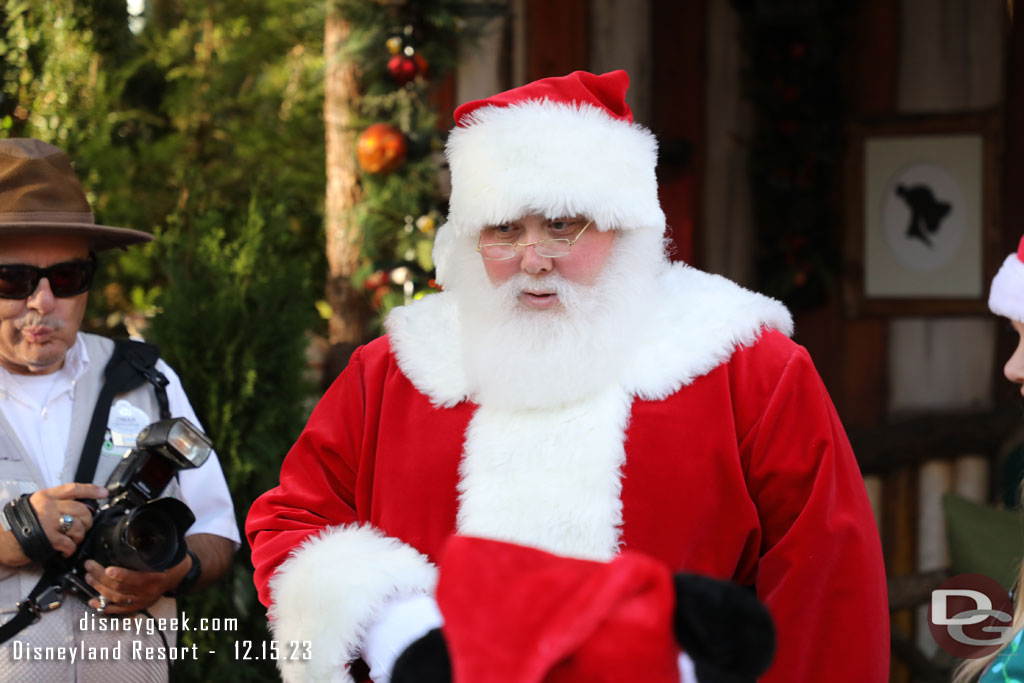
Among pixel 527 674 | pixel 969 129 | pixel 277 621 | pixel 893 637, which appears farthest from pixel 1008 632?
pixel 969 129

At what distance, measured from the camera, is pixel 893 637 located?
3869 mm

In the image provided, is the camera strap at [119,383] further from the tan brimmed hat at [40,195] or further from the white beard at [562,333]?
the white beard at [562,333]

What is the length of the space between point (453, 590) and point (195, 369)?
Answer: 2.42 m

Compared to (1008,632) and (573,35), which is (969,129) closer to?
(573,35)

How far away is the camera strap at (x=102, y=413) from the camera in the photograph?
7.38 ft

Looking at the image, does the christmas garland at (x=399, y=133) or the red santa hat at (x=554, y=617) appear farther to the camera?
the christmas garland at (x=399, y=133)

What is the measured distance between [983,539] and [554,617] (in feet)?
9.03

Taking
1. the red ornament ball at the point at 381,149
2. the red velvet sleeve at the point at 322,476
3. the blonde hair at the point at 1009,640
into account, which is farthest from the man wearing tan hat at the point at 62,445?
the blonde hair at the point at 1009,640

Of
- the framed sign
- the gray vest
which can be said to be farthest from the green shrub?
the framed sign

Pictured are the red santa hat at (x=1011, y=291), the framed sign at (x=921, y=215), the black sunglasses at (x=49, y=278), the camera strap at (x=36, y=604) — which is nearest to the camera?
the red santa hat at (x=1011, y=291)

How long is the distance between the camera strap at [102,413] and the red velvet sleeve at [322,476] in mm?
505

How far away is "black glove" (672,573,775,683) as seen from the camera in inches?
46.4

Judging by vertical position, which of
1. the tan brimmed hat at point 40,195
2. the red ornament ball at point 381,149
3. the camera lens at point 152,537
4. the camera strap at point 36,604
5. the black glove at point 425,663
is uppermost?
the red ornament ball at point 381,149

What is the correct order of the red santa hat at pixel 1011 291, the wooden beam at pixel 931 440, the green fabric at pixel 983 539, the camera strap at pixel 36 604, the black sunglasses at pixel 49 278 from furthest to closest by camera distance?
the wooden beam at pixel 931 440 < the green fabric at pixel 983 539 < the black sunglasses at pixel 49 278 < the camera strap at pixel 36 604 < the red santa hat at pixel 1011 291
